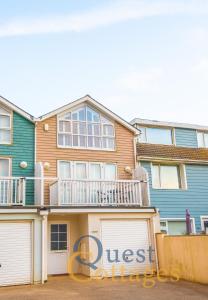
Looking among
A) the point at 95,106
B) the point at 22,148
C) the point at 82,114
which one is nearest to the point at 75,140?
the point at 82,114

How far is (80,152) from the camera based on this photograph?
1703cm

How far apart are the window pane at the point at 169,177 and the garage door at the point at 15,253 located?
818 centimetres

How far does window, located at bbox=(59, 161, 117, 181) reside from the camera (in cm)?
1655

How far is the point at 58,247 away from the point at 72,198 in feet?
7.72

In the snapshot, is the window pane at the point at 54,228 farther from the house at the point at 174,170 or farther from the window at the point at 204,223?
the window at the point at 204,223

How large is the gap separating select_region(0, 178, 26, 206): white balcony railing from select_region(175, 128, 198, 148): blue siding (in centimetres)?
985

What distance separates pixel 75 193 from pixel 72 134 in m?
3.55

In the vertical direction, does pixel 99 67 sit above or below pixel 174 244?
above

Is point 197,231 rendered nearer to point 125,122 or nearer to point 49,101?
point 125,122

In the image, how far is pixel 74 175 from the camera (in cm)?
1655

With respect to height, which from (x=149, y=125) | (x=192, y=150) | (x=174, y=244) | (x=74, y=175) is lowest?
(x=174, y=244)

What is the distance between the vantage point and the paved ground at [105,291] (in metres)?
10.3

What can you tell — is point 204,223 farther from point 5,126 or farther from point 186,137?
point 5,126

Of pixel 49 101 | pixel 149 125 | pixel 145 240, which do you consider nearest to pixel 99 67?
pixel 49 101
